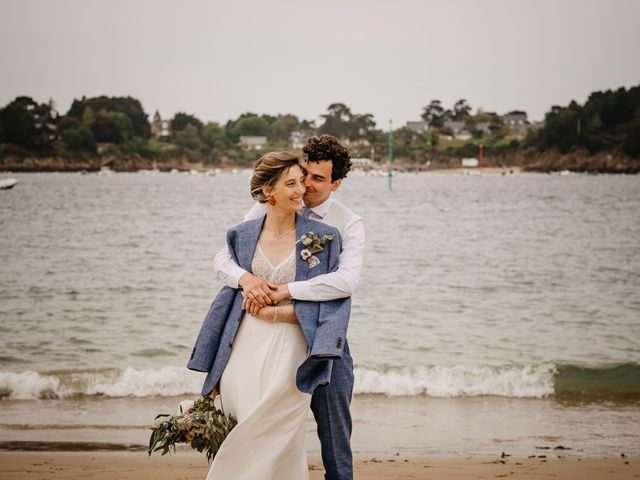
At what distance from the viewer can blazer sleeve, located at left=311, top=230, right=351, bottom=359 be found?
313 centimetres

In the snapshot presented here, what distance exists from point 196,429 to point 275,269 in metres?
0.72

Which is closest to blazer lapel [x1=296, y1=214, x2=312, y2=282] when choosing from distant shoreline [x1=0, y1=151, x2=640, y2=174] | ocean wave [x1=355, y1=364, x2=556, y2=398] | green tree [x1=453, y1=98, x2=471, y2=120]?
ocean wave [x1=355, y1=364, x2=556, y2=398]

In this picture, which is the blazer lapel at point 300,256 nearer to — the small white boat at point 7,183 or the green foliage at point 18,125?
the green foliage at point 18,125

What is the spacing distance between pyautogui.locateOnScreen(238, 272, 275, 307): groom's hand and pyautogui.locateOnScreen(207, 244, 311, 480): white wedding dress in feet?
0.35

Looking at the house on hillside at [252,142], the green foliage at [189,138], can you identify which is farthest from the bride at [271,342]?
the green foliage at [189,138]

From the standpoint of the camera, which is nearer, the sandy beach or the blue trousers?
the blue trousers

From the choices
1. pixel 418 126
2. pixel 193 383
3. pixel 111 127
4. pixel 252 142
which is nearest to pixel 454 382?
pixel 193 383

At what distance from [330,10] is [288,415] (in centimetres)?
4133

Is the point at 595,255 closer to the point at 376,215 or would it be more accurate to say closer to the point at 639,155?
the point at 376,215

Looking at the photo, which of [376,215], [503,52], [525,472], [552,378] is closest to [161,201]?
[376,215]

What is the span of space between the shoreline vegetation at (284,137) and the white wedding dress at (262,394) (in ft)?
98.5

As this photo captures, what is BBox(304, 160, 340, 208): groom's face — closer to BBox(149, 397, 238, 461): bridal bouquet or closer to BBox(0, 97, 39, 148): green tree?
BBox(149, 397, 238, 461): bridal bouquet

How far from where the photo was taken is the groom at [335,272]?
10.8ft

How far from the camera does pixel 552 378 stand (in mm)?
9117
